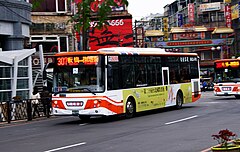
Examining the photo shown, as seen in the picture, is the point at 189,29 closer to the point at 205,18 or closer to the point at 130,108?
the point at 205,18

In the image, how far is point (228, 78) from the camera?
3391 cm

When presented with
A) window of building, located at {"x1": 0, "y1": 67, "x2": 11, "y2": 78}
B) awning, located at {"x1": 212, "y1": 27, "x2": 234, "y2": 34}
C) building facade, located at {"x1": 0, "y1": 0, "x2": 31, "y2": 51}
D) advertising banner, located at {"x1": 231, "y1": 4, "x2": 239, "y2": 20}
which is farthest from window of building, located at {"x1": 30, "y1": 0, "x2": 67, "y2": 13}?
awning, located at {"x1": 212, "y1": 27, "x2": 234, "y2": 34}

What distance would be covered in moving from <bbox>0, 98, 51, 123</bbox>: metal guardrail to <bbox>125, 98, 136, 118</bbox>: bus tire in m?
5.29

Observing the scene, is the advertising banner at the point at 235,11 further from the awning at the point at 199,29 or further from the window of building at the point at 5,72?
the window of building at the point at 5,72

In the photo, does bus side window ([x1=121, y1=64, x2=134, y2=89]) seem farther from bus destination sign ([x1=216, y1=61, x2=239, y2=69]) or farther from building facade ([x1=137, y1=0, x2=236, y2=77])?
building facade ([x1=137, y1=0, x2=236, y2=77])

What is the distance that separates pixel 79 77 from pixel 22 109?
18.6 feet

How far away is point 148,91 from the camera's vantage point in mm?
→ 23219

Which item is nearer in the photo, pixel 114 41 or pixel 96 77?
pixel 96 77

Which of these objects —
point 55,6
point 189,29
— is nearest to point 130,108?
point 55,6

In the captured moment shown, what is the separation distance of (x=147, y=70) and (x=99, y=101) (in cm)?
428

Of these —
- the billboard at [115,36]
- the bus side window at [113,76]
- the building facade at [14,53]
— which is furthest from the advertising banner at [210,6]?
the bus side window at [113,76]

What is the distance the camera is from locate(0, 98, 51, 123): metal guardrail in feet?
78.2

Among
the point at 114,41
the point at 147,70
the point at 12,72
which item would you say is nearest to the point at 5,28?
the point at 12,72

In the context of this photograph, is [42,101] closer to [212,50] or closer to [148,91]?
[148,91]
